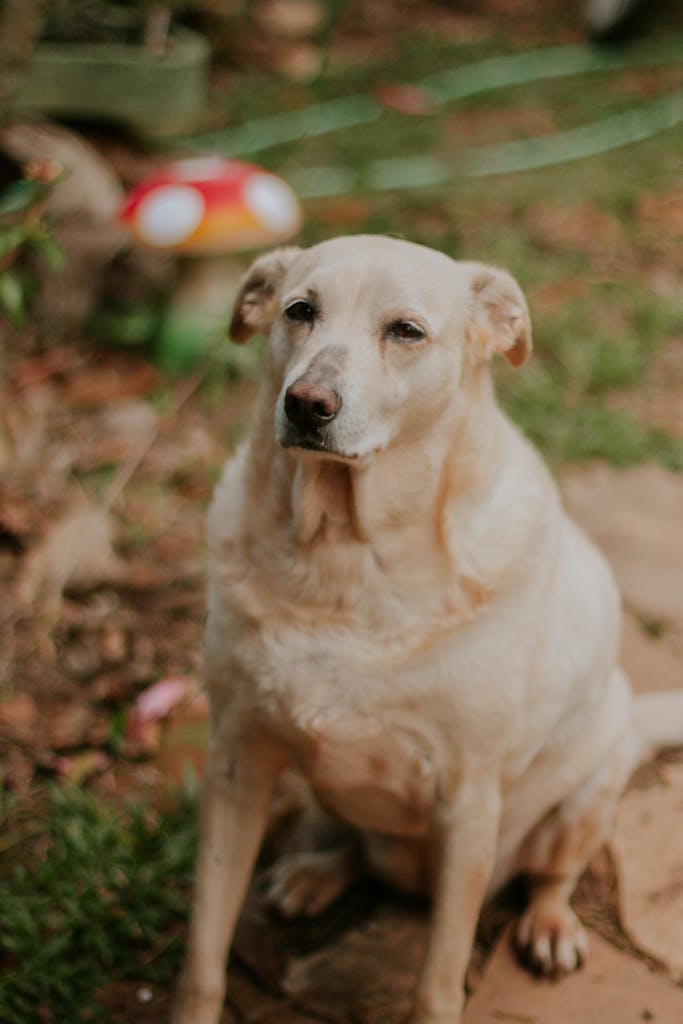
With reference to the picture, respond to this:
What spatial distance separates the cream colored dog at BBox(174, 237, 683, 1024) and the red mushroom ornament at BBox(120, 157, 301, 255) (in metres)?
2.29

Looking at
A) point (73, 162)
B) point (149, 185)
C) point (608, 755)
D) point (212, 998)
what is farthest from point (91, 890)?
point (73, 162)

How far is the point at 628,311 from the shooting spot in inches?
217

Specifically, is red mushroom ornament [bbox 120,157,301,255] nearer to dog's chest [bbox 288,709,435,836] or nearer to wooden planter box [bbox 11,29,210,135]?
wooden planter box [bbox 11,29,210,135]

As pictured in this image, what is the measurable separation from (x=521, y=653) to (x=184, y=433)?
2.85 metres

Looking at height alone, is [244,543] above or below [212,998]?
above

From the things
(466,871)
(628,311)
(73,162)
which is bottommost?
(466,871)

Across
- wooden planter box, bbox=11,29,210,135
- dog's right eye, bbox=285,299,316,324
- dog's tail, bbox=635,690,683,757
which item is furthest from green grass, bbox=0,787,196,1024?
wooden planter box, bbox=11,29,210,135

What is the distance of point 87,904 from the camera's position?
279 centimetres

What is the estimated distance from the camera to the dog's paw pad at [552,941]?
2533 millimetres

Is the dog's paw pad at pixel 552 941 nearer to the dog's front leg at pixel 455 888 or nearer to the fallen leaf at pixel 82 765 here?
the dog's front leg at pixel 455 888

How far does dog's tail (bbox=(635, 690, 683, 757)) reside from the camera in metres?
2.94

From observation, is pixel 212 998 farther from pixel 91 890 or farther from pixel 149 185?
pixel 149 185

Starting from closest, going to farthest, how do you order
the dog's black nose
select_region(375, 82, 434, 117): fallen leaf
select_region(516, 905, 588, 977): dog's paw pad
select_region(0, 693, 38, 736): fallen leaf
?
the dog's black nose < select_region(516, 905, 588, 977): dog's paw pad < select_region(0, 693, 38, 736): fallen leaf < select_region(375, 82, 434, 117): fallen leaf

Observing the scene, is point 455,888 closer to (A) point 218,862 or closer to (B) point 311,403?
(A) point 218,862
